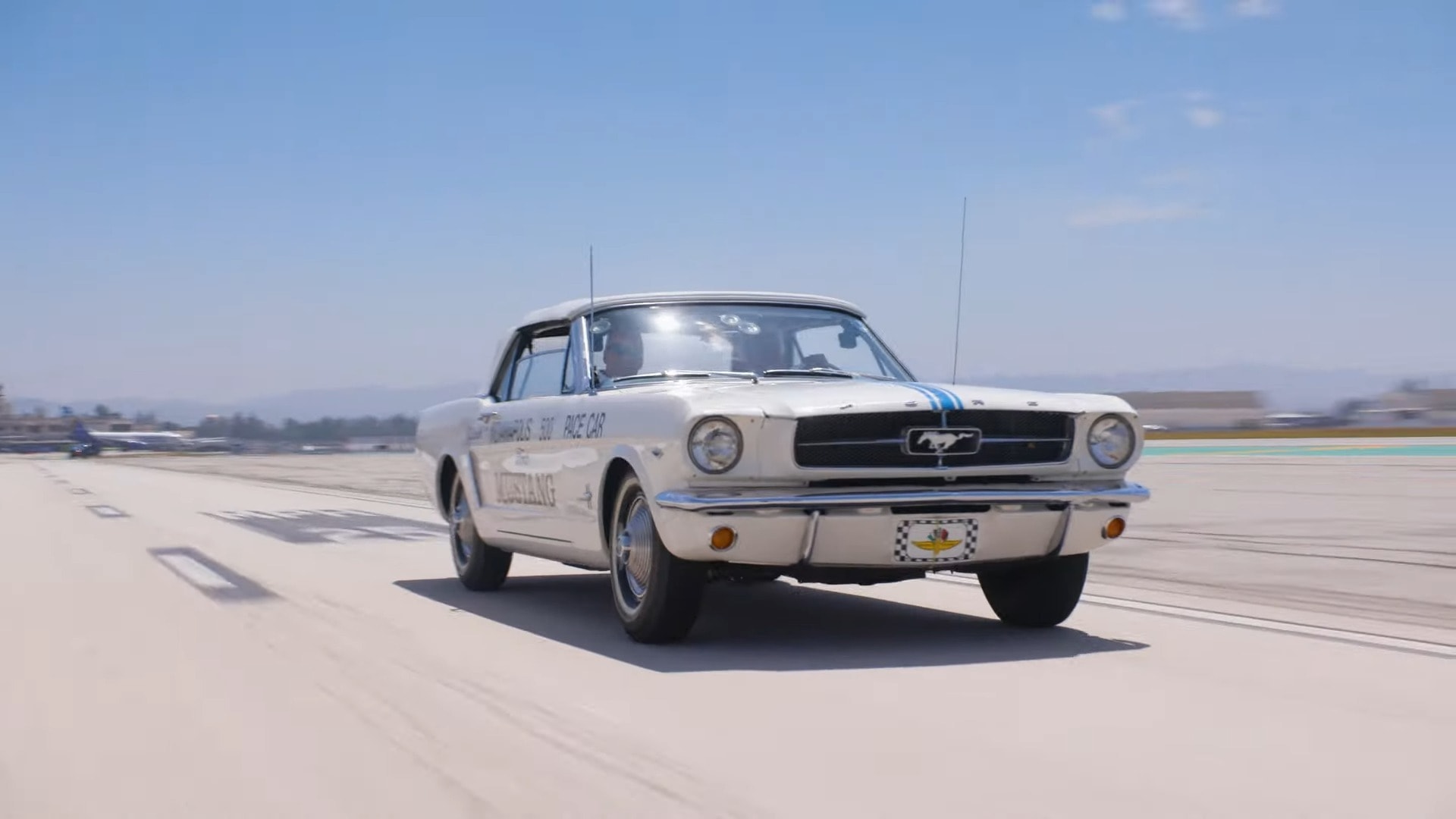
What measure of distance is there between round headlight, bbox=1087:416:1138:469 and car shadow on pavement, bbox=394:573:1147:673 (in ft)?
2.43

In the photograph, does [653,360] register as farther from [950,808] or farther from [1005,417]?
[950,808]

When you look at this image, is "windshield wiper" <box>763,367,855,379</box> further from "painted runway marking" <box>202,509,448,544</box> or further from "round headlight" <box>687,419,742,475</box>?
"painted runway marking" <box>202,509,448,544</box>

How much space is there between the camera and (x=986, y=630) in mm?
6953

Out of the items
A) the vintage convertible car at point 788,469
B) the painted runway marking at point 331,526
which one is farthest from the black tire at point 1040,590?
the painted runway marking at point 331,526

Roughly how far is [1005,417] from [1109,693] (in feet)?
5.23

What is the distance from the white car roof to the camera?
26.2 feet

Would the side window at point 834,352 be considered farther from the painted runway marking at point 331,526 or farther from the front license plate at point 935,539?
the painted runway marking at point 331,526

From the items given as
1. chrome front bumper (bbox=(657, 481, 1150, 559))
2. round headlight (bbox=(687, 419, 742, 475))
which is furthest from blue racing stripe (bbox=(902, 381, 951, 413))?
round headlight (bbox=(687, 419, 742, 475))

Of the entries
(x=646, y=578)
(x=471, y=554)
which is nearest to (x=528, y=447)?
(x=471, y=554)

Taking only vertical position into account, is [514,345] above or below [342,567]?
above

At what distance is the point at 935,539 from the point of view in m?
6.18

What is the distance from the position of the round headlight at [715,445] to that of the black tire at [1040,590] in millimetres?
1247

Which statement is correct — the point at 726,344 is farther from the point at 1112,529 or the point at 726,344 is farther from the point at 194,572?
the point at 194,572

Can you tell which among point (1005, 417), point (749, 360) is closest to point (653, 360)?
point (749, 360)
